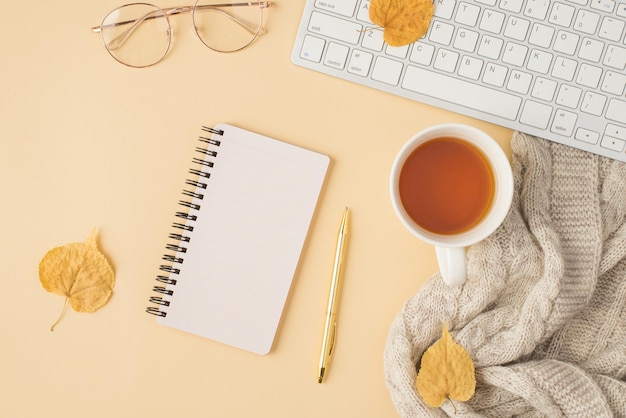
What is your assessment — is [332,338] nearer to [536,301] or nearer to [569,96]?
[536,301]

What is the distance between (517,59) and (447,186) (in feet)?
→ 0.62

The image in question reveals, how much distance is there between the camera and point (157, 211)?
31.5 inches

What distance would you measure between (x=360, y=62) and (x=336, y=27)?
0.05 m

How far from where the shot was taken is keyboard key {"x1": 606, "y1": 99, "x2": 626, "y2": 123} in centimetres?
75

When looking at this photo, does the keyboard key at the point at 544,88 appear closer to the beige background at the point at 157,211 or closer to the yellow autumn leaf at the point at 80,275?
the beige background at the point at 157,211

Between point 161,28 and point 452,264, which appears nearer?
point 452,264

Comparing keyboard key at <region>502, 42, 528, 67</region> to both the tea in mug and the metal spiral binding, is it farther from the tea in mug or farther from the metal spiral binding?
the metal spiral binding

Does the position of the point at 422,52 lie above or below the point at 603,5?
below

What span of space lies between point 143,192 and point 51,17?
27 centimetres

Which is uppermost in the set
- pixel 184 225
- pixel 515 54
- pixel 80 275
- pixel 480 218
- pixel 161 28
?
pixel 515 54

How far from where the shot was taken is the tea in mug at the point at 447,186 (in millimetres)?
715

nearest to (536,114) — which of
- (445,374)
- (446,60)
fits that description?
(446,60)

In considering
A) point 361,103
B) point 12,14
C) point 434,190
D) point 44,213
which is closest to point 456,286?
point 434,190

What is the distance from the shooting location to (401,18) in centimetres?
75
